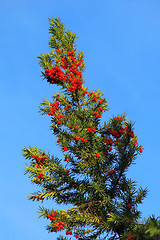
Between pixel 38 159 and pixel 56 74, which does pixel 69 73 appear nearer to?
pixel 56 74

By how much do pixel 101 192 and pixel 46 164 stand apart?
217 centimetres

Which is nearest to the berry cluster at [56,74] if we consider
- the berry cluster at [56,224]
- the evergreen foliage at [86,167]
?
the evergreen foliage at [86,167]

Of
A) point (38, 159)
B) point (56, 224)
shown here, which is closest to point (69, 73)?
point (38, 159)

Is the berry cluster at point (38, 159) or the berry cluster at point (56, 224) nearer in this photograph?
the berry cluster at point (56, 224)

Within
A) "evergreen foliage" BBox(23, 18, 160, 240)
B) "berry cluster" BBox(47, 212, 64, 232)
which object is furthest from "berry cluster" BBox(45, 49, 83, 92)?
"berry cluster" BBox(47, 212, 64, 232)

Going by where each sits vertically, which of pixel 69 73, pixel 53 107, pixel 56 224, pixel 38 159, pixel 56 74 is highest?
pixel 69 73

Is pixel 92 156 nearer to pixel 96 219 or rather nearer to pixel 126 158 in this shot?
pixel 126 158

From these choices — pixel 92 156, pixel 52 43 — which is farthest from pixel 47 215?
pixel 52 43

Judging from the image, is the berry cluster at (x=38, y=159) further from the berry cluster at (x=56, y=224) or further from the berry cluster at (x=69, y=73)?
the berry cluster at (x=69, y=73)

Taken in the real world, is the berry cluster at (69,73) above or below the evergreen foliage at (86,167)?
above

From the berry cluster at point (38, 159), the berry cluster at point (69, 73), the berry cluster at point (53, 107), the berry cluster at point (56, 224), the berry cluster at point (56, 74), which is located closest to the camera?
the berry cluster at point (56, 224)

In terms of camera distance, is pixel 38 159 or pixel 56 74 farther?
pixel 56 74

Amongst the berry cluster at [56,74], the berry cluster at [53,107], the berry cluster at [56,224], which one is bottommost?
the berry cluster at [56,224]

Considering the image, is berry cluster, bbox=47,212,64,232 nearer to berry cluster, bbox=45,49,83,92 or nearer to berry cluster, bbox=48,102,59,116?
berry cluster, bbox=48,102,59,116
